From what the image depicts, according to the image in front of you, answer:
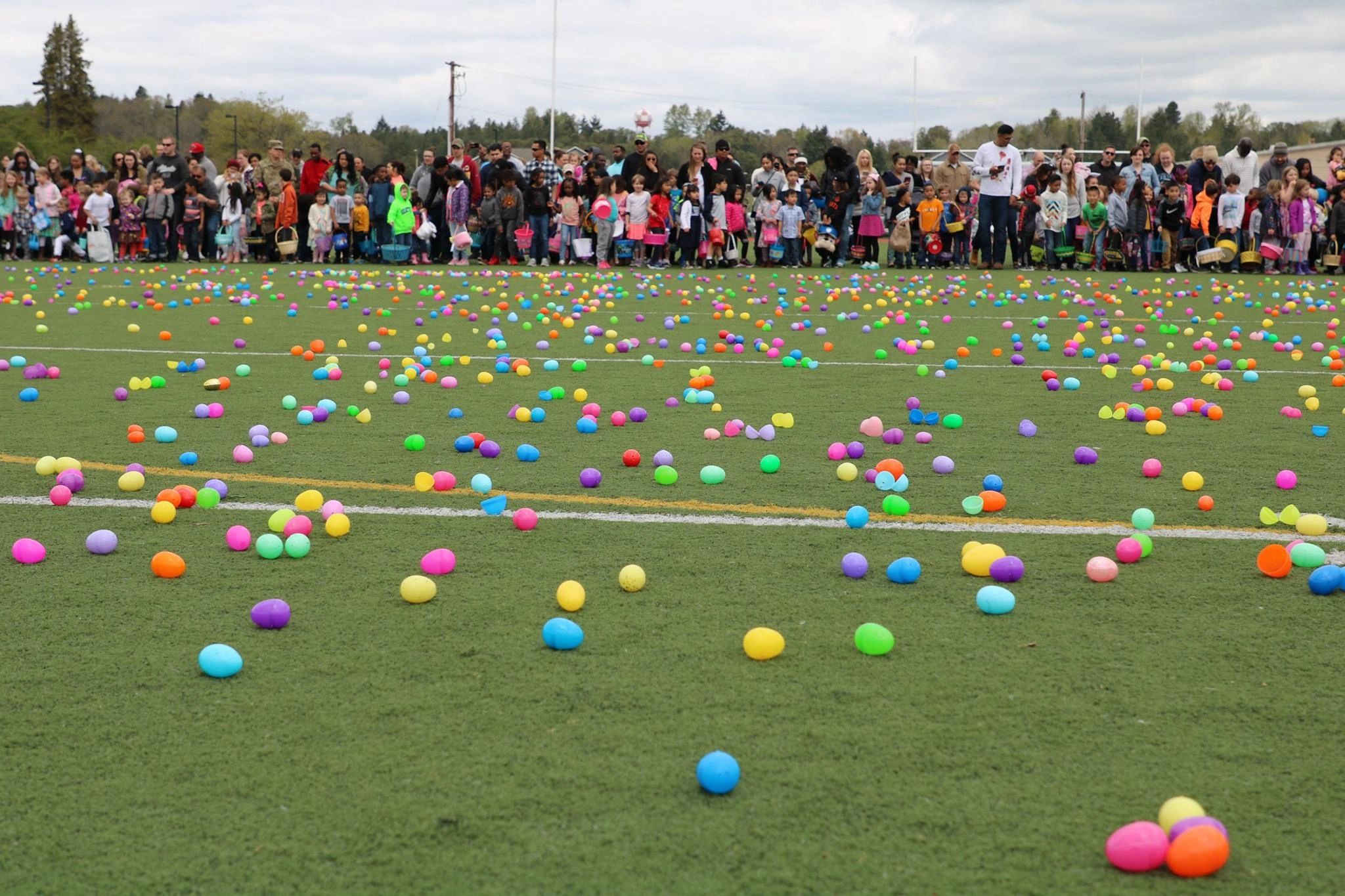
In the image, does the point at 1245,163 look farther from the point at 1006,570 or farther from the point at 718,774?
the point at 718,774

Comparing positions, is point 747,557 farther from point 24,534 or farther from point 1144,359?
point 1144,359

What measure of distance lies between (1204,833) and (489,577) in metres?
2.31

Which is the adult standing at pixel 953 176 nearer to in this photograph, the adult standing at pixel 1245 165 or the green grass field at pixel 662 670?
the adult standing at pixel 1245 165

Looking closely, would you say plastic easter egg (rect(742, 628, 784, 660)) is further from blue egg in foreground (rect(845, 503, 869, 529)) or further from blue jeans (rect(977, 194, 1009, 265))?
Result: blue jeans (rect(977, 194, 1009, 265))

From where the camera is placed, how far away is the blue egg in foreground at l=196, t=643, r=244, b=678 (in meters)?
3.07

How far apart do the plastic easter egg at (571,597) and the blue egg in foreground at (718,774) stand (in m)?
1.12

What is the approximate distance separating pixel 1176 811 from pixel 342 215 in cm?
2203

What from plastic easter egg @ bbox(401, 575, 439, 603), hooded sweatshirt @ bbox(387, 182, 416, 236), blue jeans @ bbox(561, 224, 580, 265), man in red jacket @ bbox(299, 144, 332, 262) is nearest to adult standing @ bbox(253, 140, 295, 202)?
man in red jacket @ bbox(299, 144, 332, 262)

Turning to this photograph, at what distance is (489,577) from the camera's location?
12.8 ft

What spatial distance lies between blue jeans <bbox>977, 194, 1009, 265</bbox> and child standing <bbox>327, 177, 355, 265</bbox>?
11.2 meters

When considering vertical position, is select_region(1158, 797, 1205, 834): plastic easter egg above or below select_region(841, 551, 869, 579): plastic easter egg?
below

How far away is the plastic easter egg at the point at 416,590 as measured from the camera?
3.65m

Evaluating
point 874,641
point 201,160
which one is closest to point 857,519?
point 874,641

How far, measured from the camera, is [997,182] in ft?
64.7
